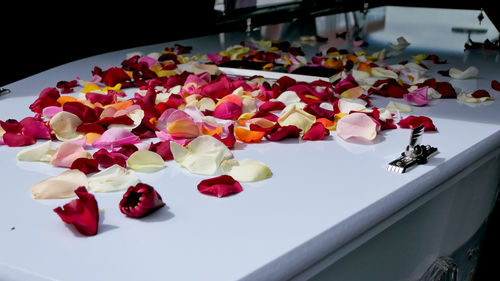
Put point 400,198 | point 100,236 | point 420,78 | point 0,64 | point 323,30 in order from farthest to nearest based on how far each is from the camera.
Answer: point 323,30 → point 0,64 → point 420,78 → point 400,198 → point 100,236

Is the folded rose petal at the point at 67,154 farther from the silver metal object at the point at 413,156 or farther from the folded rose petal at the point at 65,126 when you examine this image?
the silver metal object at the point at 413,156

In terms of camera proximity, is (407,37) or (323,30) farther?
(323,30)

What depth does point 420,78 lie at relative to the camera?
131cm

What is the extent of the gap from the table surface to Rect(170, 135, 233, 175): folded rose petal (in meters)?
0.02

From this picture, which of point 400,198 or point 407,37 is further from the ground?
point 400,198

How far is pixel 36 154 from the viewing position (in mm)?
789

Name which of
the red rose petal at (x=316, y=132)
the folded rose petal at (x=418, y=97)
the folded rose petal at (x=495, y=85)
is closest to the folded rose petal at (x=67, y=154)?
the red rose petal at (x=316, y=132)

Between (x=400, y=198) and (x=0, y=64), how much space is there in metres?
1.55

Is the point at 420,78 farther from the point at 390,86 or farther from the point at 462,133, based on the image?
the point at 462,133

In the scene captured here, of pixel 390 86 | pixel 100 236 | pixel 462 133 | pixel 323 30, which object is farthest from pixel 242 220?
pixel 323 30

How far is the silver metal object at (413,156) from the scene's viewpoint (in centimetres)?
76

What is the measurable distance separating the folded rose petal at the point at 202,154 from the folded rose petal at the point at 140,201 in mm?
135

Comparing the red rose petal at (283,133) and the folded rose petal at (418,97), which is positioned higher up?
the red rose petal at (283,133)

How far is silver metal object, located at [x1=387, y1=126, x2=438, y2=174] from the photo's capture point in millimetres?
763
